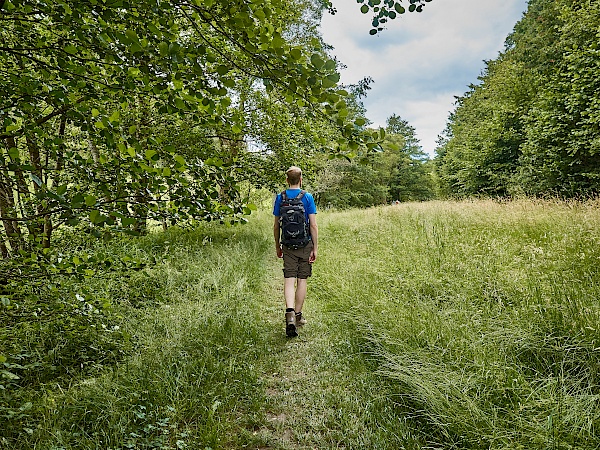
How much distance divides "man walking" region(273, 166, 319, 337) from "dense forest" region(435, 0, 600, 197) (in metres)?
7.96

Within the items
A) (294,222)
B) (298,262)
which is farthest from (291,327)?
(294,222)

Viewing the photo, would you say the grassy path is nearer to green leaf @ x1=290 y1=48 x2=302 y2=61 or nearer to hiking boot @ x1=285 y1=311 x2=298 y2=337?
hiking boot @ x1=285 y1=311 x2=298 y2=337

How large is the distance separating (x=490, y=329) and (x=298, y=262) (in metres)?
2.46

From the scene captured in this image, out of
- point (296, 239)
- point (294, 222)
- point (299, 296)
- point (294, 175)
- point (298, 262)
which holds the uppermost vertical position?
point (294, 175)

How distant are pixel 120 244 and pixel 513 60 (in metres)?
26.0

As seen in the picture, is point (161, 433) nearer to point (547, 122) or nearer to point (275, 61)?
A: point (275, 61)

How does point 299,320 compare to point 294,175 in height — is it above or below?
below

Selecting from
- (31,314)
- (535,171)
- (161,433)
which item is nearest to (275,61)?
(31,314)

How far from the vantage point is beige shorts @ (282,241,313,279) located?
4.52 m

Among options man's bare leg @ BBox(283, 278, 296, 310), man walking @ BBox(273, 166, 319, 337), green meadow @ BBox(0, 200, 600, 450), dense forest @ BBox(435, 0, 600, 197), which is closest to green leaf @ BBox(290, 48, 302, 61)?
green meadow @ BBox(0, 200, 600, 450)

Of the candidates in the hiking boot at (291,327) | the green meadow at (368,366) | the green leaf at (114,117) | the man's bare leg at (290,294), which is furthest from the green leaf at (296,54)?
the man's bare leg at (290,294)

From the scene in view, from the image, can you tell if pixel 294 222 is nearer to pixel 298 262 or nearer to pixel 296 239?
pixel 296 239

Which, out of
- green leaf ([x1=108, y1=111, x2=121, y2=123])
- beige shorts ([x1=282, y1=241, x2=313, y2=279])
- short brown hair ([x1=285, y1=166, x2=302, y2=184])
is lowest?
beige shorts ([x1=282, y1=241, x2=313, y2=279])

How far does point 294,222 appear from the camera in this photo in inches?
171
